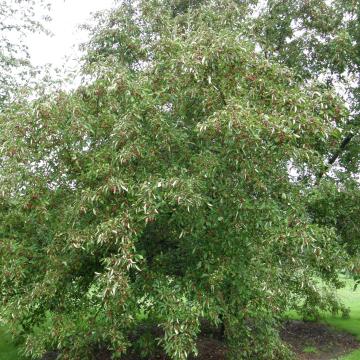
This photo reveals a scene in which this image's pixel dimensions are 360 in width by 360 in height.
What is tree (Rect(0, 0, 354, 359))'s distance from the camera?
607 centimetres

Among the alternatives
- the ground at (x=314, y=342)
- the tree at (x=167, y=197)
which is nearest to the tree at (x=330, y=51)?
the ground at (x=314, y=342)

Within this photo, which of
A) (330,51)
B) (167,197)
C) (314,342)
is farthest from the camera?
(314,342)

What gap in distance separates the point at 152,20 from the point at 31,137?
6.19 m

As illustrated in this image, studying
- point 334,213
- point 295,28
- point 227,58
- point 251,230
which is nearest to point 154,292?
point 251,230

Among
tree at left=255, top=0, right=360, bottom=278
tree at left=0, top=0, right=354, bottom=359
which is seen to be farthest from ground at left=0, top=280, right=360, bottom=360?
tree at left=0, top=0, right=354, bottom=359

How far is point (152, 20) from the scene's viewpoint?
11.8 metres

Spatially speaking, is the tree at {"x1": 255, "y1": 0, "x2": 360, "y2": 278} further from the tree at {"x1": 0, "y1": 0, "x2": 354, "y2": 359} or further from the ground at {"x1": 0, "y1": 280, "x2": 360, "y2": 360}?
→ the tree at {"x1": 0, "y1": 0, "x2": 354, "y2": 359}

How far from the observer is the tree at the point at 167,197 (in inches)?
239

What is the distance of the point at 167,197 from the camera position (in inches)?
236

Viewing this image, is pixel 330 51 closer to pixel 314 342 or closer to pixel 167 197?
pixel 167 197

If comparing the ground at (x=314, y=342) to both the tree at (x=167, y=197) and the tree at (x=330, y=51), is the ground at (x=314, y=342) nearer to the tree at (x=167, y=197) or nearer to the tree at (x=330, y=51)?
the tree at (x=330, y=51)

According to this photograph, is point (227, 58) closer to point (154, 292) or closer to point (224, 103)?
point (224, 103)

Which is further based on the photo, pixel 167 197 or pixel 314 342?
pixel 314 342

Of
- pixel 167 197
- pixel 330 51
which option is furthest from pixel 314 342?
pixel 167 197
